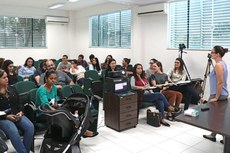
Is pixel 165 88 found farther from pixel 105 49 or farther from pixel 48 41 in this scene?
pixel 48 41

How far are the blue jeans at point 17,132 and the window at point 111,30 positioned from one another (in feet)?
18.1

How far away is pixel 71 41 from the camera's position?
10414mm

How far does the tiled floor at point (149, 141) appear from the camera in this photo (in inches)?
129

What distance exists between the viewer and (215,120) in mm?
2332

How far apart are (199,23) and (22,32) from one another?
6.92 m

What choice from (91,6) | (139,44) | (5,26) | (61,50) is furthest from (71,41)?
(139,44)

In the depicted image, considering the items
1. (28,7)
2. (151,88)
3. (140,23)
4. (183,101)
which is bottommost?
(183,101)

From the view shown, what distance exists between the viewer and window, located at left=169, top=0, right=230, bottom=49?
5473mm

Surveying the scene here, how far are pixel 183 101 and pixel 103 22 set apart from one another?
5172 millimetres

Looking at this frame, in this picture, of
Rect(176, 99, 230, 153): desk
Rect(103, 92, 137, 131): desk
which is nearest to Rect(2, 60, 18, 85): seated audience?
Rect(103, 92, 137, 131): desk

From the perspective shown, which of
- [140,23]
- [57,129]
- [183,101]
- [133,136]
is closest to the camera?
[57,129]

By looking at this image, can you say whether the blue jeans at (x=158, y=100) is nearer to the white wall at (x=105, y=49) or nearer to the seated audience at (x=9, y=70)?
the white wall at (x=105, y=49)

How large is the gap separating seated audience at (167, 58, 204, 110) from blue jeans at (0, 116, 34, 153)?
3253mm

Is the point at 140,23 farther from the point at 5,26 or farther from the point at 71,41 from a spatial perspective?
the point at 5,26
